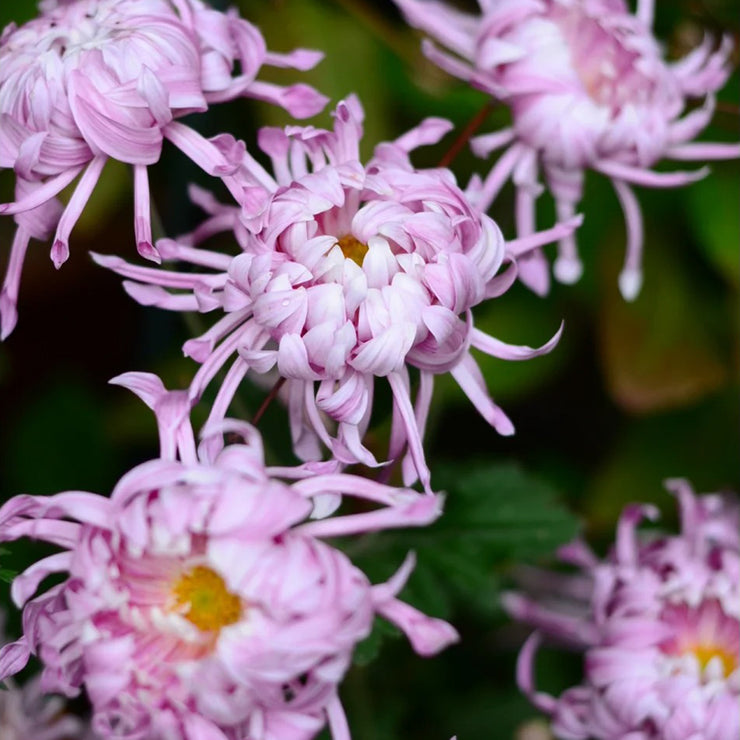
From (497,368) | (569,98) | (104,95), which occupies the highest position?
(104,95)

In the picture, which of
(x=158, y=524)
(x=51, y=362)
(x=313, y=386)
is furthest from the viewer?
(x=51, y=362)

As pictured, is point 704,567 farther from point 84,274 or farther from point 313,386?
point 84,274

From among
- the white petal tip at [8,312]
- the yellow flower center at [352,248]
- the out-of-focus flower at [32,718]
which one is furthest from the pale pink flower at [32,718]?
the yellow flower center at [352,248]

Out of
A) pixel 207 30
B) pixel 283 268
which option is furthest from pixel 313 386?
pixel 207 30

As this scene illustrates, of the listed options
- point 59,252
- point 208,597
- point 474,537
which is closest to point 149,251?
point 59,252

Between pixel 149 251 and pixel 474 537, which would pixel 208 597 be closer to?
pixel 149 251
